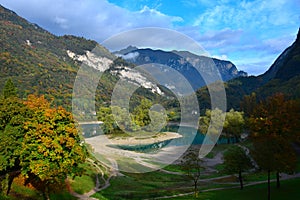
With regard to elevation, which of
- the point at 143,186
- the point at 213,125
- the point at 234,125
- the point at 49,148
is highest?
the point at 234,125

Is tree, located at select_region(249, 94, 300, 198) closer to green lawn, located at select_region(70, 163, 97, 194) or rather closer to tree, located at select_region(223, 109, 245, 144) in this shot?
green lawn, located at select_region(70, 163, 97, 194)

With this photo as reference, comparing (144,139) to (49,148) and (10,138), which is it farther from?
(49,148)

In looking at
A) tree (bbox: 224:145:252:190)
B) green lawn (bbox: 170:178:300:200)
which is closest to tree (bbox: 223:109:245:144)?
tree (bbox: 224:145:252:190)

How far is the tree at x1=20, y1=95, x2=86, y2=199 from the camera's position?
89.7 feet

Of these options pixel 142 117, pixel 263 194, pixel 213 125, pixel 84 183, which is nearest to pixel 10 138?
pixel 84 183

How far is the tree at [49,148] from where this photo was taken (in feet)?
89.7

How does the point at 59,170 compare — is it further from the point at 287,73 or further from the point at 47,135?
the point at 287,73

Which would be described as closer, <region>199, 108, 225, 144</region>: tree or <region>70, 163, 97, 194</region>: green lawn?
<region>70, 163, 97, 194</region>: green lawn

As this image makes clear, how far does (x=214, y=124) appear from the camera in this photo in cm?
10206

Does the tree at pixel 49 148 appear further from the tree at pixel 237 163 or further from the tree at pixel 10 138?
the tree at pixel 237 163

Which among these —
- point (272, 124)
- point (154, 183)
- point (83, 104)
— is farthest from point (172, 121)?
point (272, 124)

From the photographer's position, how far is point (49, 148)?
2803cm

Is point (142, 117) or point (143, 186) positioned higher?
point (142, 117)

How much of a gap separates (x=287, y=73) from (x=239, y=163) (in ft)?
571
